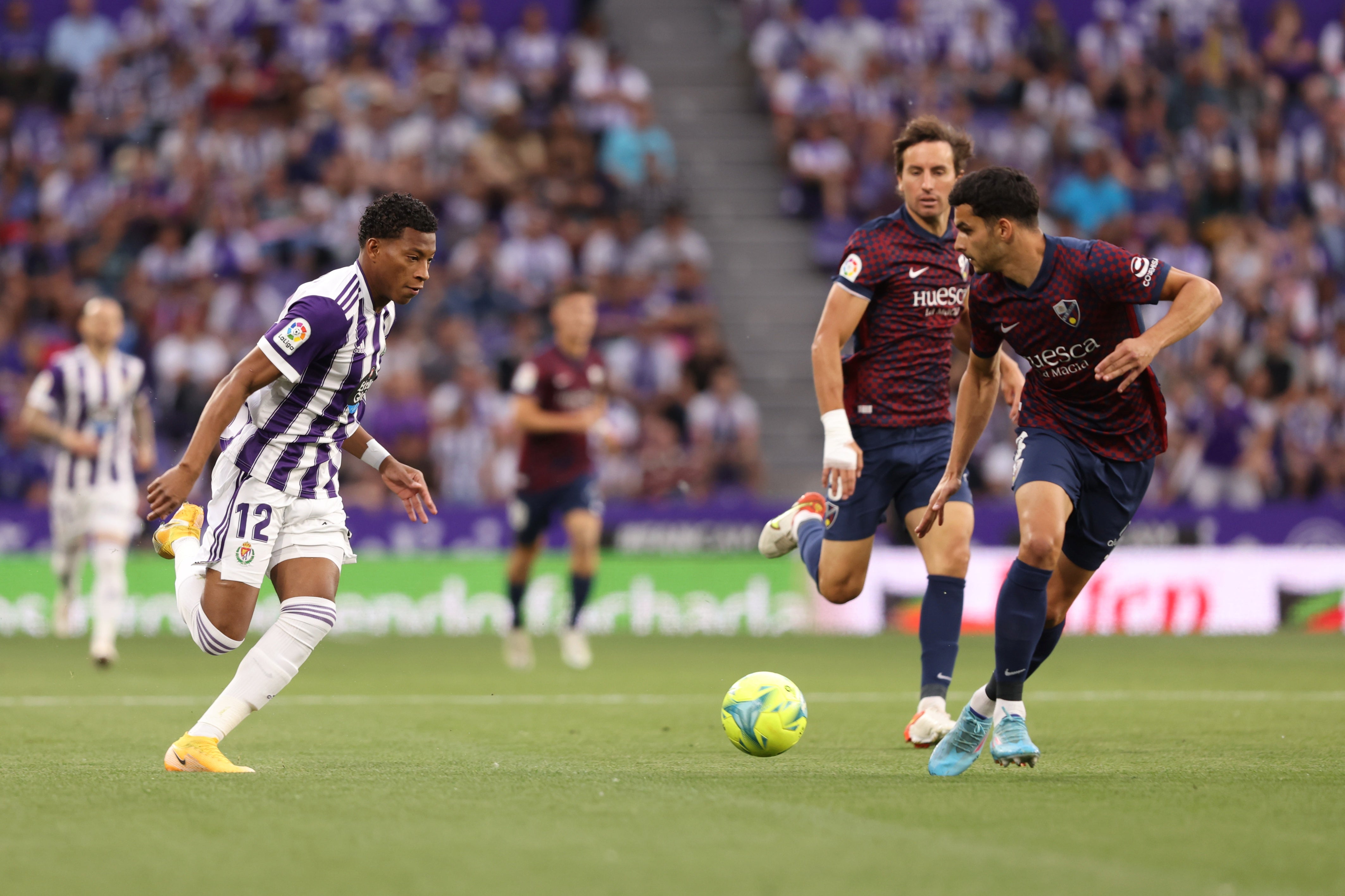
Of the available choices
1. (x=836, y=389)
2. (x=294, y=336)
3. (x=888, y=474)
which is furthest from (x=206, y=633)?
(x=888, y=474)

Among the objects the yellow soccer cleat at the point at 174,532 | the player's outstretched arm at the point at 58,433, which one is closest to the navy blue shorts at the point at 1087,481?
the yellow soccer cleat at the point at 174,532

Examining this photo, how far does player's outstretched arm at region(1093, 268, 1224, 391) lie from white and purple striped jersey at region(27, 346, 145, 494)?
8481 mm

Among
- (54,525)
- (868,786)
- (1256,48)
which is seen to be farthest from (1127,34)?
(868,786)

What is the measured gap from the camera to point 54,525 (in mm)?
13203

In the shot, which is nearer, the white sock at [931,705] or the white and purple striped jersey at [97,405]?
the white sock at [931,705]

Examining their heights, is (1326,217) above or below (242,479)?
above

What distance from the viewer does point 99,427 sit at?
12.8 meters

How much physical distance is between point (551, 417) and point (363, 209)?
630cm

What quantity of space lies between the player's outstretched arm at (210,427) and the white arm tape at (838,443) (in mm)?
2453

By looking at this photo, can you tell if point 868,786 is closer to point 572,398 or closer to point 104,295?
point 572,398

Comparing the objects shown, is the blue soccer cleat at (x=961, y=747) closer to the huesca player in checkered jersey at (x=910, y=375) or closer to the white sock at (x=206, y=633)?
the huesca player in checkered jersey at (x=910, y=375)

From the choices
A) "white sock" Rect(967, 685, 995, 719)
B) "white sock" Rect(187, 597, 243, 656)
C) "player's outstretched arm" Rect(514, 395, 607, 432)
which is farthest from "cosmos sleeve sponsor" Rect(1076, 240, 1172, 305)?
"player's outstretched arm" Rect(514, 395, 607, 432)

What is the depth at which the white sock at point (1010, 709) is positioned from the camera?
262 inches

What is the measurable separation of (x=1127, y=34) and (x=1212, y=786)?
19966 millimetres
